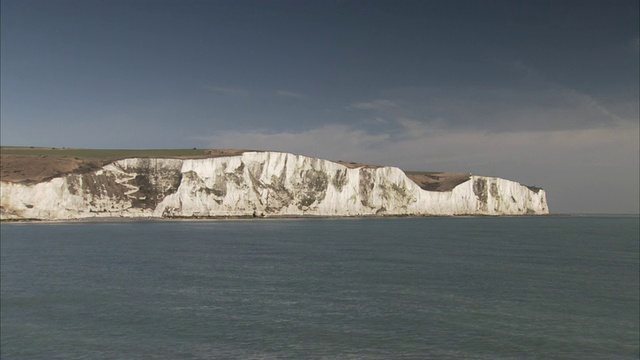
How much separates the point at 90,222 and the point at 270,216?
35.1 metres

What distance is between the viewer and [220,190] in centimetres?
9256

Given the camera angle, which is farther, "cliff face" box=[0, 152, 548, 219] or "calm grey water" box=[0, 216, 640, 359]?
"cliff face" box=[0, 152, 548, 219]

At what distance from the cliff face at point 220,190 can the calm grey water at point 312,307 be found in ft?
167

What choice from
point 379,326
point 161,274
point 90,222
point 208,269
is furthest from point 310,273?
point 90,222

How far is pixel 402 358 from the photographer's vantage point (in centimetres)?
1234

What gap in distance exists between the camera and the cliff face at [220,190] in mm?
79875

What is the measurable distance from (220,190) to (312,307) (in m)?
77.4

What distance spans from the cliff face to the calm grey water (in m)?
50.8

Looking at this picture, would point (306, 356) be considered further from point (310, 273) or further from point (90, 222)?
point (90, 222)

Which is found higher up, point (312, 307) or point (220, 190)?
point (220, 190)

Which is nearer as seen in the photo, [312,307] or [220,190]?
[312,307]

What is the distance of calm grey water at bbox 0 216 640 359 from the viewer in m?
13.2

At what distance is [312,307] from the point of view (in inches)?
704

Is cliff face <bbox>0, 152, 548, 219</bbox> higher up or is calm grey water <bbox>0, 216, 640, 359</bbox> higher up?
cliff face <bbox>0, 152, 548, 219</bbox>
